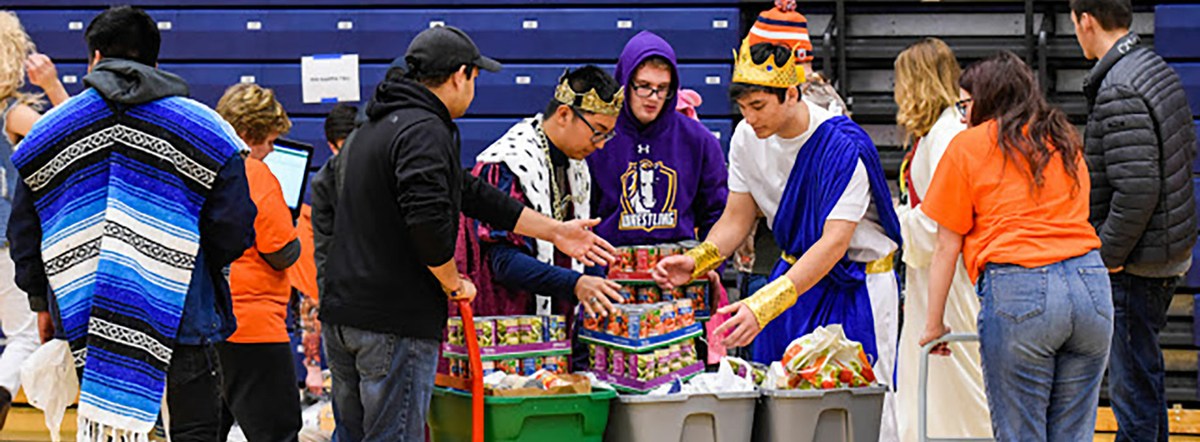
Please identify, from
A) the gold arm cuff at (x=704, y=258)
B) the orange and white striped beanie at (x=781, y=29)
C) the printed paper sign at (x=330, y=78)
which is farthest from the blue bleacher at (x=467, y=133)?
the gold arm cuff at (x=704, y=258)

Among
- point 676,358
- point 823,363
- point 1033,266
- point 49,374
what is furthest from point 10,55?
point 1033,266

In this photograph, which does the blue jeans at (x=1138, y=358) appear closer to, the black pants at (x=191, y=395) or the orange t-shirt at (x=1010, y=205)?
the orange t-shirt at (x=1010, y=205)

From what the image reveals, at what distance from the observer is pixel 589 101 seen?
143 inches

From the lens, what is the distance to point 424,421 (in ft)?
10.7

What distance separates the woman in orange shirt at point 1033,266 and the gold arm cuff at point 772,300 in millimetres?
509

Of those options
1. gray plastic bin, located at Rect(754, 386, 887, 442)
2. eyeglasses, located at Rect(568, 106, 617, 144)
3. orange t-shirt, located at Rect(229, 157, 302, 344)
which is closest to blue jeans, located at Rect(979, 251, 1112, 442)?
gray plastic bin, located at Rect(754, 386, 887, 442)

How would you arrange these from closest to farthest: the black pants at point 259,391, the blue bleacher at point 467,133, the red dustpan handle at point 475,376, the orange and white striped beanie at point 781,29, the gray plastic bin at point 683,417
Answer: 1. the red dustpan handle at point 475,376
2. the gray plastic bin at point 683,417
3. the black pants at point 259,391
4. the orange and white striped beanie at point 781,29
5. the blue bleacher at point 467,133

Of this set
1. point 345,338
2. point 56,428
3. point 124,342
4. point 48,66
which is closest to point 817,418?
point 345,338

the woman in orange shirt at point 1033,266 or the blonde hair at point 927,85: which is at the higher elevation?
the blonde hair at point 927,85

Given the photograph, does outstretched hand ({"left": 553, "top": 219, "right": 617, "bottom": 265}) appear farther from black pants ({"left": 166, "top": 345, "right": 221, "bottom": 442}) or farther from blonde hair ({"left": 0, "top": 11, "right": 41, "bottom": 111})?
blonde hair ({"left": 0, "top": 11, "right": 41, "bottom": 111})

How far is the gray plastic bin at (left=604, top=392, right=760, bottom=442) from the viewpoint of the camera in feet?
10.5

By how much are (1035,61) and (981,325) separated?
12.6 ft

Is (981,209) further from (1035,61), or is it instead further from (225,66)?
(225,66)

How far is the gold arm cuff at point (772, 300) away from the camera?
3.49 metres
